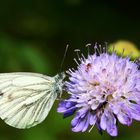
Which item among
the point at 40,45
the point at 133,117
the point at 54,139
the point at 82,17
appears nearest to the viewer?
the point at 133,117

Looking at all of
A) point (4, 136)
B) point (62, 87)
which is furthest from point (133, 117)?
point (4, 136)

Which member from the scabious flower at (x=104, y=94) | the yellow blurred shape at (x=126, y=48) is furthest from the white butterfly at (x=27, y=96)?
the yellow blurred shape at (x=126, y=48)

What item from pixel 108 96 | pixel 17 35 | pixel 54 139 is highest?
pixel 17 35

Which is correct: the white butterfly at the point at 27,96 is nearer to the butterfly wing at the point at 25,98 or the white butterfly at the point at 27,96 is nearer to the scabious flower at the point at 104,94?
the butterfly wing at the point at 25,98

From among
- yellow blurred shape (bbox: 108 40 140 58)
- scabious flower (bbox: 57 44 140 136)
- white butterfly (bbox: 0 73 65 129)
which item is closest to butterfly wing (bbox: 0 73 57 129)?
white butterfly (bbox: 0 73 65 129)

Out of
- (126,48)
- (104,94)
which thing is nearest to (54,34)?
(126,48)

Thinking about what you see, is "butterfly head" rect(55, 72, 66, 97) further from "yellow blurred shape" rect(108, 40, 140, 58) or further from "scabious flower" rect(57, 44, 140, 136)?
"yellow blurred shape" rect(108, 40, 140, 58)

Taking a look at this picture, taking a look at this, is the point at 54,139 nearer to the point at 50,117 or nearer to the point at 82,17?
the point at 50,117
